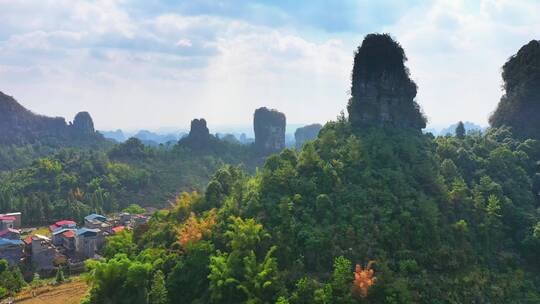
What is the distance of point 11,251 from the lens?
4125 cm

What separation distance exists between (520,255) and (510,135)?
16.6 meters

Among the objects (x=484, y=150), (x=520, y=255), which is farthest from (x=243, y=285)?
(x=484, y=150)

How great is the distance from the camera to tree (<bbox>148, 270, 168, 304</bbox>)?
976 inches

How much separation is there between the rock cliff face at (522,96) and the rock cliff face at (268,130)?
222ft

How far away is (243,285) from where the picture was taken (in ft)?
77.3

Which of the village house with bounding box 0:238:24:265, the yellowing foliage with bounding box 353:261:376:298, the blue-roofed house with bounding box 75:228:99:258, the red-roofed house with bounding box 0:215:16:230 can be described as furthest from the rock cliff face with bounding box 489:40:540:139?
the red-roofed house with bounding box 0:215:16:230

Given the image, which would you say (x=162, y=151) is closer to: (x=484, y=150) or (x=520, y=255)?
(x=484, y=150)

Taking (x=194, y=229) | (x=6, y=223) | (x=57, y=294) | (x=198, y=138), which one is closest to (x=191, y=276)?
(x=194, y=229)

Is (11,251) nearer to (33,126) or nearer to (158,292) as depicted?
(158,292)

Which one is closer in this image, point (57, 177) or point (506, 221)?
point (506, 221)

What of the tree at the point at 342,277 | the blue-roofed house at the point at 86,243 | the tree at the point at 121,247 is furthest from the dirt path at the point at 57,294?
the tree at the point at 342,277

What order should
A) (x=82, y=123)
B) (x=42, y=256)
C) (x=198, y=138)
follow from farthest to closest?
(x=82, y=123), (x=198, y=138), (x=42, y=256)

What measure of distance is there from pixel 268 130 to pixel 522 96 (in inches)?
2845

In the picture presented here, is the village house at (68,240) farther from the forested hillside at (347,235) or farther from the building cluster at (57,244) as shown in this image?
the forested hillside at (347,235)
